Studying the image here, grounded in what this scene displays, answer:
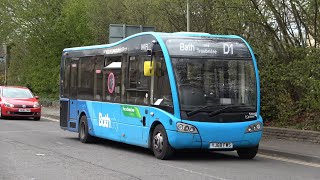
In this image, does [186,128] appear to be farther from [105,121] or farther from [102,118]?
[102,118]

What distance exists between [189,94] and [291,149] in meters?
3.58

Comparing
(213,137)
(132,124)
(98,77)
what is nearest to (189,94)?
(213,137)

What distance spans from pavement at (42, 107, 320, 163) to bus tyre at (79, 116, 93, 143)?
199 inches

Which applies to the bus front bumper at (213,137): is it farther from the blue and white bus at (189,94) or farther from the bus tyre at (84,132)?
the bus tyre at (84,132)

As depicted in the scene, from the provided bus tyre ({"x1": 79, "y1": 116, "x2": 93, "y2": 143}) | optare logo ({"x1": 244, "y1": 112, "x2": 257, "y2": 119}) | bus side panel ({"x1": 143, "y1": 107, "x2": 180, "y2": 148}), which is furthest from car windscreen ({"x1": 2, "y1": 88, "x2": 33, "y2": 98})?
optare logo ({"x1": 244, "y1": 112, "x2": 257, "y2": 119})

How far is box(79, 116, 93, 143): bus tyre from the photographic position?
616 inches

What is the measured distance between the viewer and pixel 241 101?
11852 millimetres

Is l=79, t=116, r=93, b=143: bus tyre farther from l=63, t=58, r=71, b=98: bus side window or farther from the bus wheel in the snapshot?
the bus wheel

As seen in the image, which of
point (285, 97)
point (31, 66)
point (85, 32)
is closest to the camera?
point (285, 97)

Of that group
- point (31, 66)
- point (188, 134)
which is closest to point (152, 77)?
point (188, 134)

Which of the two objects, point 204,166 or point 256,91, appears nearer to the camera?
point 204,166

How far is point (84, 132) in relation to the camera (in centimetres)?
1586

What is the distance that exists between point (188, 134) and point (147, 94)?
5.47 ft

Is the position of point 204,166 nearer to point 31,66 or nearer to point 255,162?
point 255,162
